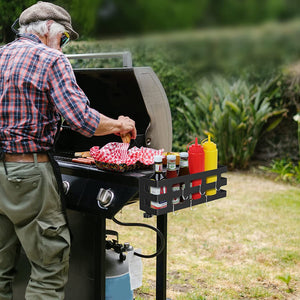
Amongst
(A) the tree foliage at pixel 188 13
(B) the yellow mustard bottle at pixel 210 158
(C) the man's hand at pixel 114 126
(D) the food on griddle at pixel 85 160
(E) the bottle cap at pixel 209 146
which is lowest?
(D) the food on griddle at pixel 85 160

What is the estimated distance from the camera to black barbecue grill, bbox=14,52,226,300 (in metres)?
1.96

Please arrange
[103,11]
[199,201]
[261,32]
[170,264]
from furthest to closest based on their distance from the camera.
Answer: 1. [170,264]
2. [199,201]
3. [103,11]
4. [261,32]

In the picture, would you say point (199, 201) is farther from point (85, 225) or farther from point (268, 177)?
point (268, 177)

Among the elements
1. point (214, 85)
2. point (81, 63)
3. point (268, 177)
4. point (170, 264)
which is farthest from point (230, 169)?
point (170, 264)

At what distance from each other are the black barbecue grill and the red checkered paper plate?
0.03 meters

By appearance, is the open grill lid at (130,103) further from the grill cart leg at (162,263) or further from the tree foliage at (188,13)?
the tree foliage at (188,13)

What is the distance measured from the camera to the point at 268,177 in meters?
6.50

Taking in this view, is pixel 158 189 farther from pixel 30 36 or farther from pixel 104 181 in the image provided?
pixel 30 36

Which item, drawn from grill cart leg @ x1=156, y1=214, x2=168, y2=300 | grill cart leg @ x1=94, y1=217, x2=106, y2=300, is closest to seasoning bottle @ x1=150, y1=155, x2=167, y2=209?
grill cart leg @ x1=94, y1=217, x2=106, y2=300

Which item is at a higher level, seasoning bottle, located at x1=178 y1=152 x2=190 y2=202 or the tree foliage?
the tree foliage

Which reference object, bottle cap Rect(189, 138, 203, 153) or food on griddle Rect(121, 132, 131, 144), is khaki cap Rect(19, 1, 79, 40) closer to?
food on griddle Rect(121, 132, 131, 144)

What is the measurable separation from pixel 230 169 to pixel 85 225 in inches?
194

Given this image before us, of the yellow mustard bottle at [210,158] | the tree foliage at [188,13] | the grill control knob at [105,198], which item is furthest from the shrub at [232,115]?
the tree foliage at [188,13]

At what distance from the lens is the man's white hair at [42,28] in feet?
6.23
